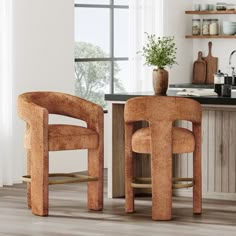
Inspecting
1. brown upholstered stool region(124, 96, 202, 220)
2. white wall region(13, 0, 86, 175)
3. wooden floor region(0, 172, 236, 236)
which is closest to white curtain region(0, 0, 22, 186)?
white wall region(13, 0, 86, 175)

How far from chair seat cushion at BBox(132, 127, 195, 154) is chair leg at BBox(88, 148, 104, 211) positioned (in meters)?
0.36

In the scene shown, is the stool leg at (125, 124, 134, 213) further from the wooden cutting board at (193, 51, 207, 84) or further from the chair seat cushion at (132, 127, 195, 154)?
the wooden cutting board at (193, 51, 207, 84)

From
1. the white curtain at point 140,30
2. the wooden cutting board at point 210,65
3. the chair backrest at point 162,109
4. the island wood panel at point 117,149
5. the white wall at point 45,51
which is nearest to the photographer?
the chair backrest at point 162,109

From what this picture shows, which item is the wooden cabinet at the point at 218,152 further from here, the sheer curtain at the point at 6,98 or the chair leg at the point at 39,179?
the sheer curtain at the point at 6,98

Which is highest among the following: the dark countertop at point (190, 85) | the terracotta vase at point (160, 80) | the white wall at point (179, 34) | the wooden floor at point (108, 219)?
the white wall at point (179, 34)

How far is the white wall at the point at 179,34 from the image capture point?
9711 millimetres

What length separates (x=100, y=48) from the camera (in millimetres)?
9445

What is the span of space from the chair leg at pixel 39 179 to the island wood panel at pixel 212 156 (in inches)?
37.8

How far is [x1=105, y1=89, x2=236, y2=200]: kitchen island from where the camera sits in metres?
7.06

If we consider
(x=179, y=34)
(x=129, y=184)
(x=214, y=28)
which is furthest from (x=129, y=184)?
(x=214, y=28)

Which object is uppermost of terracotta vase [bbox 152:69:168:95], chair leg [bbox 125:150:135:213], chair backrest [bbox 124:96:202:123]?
terracotta vase [bbox 152:69:168:95]

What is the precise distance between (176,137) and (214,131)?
819mm

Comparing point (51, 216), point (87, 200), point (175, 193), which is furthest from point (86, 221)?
point (175, 193)

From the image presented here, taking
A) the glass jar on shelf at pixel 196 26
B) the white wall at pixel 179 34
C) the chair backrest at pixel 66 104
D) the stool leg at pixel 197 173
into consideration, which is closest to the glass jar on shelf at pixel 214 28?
the glass jar on shelf at pixel 196 26
